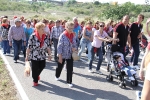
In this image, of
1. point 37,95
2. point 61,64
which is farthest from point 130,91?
point 37,95

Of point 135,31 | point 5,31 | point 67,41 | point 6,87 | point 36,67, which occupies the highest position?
point 135,31

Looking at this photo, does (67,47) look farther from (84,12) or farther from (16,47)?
(84,12)

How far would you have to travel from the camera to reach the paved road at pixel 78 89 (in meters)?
5.94

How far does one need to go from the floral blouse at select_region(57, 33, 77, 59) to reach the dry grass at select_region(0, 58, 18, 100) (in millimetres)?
1620

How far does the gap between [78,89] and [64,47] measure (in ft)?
4.02

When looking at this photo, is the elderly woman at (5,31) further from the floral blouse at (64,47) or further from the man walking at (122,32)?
the man walking at (122,32)

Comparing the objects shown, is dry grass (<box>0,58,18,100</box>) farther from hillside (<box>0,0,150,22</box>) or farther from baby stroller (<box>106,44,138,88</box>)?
hillside (<box>0,0,150,22</box>)

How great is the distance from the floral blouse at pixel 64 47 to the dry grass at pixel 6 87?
162 centimetres

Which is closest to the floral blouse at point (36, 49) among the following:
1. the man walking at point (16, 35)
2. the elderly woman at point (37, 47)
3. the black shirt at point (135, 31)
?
the elderly woman at point (37, 47)

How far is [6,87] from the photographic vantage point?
6.41 meters

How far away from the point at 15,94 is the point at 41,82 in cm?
125

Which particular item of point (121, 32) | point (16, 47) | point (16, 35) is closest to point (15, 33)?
point (16, 35)

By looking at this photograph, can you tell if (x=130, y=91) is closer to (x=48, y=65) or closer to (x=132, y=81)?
(x=132, y=81)

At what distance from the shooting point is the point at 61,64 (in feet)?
22.5
